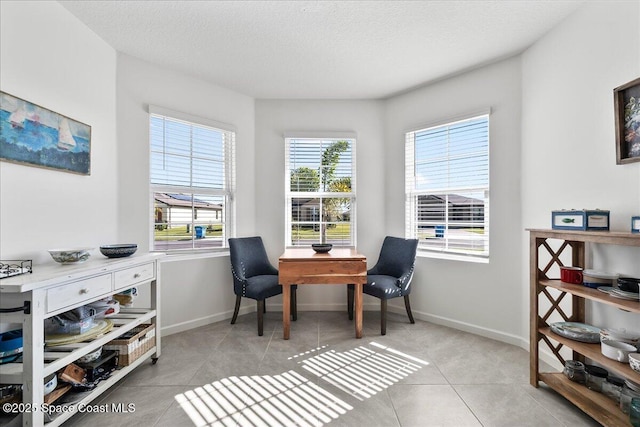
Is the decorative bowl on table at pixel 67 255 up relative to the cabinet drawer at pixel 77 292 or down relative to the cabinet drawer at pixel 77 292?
up

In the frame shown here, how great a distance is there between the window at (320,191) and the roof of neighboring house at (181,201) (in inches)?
37.9

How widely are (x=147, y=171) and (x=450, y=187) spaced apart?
3239 mm

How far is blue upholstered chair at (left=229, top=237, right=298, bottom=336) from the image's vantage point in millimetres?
2748

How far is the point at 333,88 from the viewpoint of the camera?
3158 mm

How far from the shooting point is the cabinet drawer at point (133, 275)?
1821 millimetres

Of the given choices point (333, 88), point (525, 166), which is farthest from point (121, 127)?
point (525, 166)

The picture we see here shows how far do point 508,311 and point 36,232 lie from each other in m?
3.91

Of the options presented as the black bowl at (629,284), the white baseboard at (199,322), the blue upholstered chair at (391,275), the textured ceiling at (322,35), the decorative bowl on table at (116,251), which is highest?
the textured ceiling at (322,35)

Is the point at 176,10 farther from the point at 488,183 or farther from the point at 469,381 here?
the point at 469,381

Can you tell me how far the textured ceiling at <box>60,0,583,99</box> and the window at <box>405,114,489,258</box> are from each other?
670 millimetres

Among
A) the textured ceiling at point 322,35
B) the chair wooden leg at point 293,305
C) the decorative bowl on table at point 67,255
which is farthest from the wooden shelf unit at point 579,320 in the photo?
the decorative bowl on table at point 67,255

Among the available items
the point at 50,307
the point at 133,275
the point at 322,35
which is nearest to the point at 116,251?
the point at 133,275

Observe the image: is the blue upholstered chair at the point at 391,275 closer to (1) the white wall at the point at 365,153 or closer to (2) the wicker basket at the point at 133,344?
(1) the white wall at the point at 365,153

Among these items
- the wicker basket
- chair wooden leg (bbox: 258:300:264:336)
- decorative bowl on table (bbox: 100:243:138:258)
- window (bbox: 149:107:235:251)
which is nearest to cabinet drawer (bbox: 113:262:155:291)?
decorative bowl on table (bbox: 100:243:138:258)
